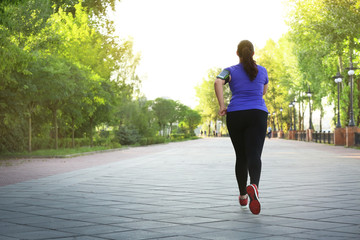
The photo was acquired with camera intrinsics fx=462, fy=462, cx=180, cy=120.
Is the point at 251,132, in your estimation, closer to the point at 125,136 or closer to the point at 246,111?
the point at 246,111

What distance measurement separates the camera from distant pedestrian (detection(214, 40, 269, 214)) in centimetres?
544

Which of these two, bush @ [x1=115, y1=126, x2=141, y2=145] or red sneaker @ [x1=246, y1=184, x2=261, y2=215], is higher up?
bush @ [x1=115, y1=126, x2=141, y2=145]

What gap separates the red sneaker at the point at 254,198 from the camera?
5174 mm

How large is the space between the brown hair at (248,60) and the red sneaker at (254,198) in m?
1.31

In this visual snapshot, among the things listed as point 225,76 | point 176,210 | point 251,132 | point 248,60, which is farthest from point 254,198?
point 248,60

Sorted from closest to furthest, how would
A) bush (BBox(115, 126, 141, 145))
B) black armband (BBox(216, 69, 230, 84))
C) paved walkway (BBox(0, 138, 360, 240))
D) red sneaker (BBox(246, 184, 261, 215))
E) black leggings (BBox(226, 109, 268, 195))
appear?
paved walkway (BBox(0, 138, 360, 240)), red sneaker (BBox(246, 184, 261, 215)), black leggings (BBox(226, 109, 268, 195)), black armband (BBox(216, 69, 230, 84)), bush (BBox(115, 126, 141, 145))

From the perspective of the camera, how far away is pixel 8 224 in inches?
198

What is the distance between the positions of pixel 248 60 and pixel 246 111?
2.05 feet

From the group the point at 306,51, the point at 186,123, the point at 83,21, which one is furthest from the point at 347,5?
the point at 186,123

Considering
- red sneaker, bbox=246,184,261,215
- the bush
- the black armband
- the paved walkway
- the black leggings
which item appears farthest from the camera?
the bush

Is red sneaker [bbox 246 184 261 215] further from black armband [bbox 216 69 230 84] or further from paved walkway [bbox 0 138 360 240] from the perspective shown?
black armband [bbox 216 69 230 84]

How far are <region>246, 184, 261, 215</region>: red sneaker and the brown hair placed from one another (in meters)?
1.31

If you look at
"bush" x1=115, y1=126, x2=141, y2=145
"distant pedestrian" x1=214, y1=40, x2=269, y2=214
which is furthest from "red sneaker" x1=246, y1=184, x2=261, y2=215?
"bush" x1=115, y1=126, x2=141, y2=145

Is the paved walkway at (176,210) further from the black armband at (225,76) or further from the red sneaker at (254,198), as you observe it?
the black armband at (225,76)
